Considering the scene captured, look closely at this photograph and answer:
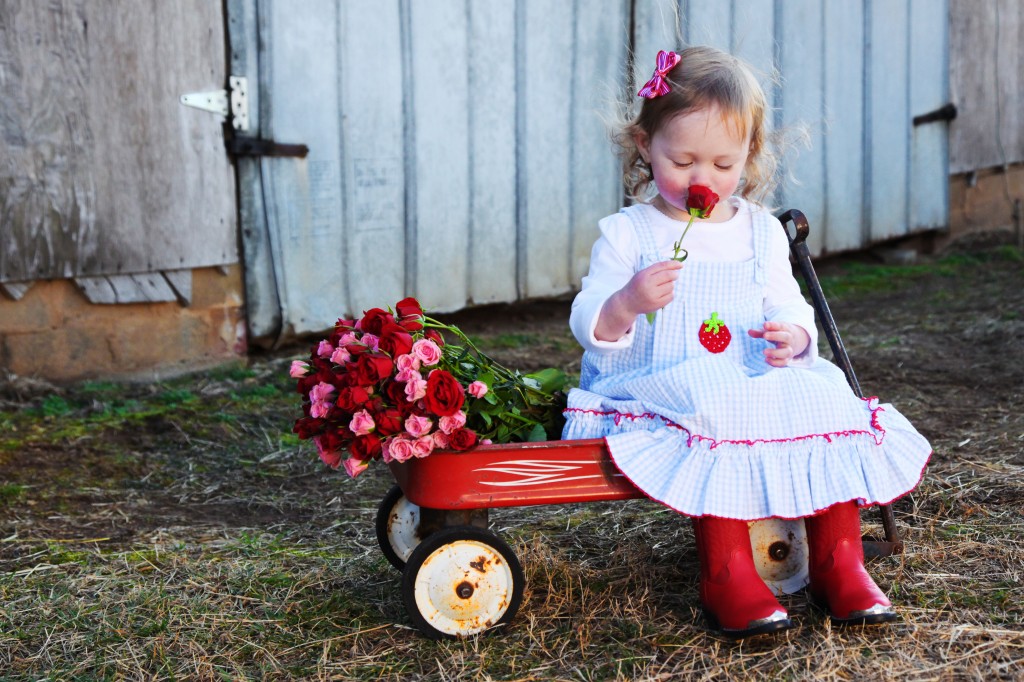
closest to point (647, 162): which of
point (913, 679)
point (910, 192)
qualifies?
point (913, 679)

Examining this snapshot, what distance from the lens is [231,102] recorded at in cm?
459

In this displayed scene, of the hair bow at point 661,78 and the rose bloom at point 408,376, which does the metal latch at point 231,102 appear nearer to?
the hair bow at point 661,78

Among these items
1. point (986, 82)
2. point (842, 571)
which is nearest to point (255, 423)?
point (842, 571)

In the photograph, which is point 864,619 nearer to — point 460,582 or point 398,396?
point 460,582

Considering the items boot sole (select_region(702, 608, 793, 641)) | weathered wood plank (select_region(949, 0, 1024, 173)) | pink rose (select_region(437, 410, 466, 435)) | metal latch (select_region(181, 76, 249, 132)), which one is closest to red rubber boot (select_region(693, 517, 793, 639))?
boot sole (select_region(702, 608, 793, 641))

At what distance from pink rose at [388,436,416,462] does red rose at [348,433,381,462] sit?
0.12ft

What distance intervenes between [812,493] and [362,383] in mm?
917

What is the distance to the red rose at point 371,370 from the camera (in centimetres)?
229

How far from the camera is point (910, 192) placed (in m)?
7.73

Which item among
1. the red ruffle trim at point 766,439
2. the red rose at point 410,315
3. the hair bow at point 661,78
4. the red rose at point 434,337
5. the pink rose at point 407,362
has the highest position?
the hair bow at point 661,78

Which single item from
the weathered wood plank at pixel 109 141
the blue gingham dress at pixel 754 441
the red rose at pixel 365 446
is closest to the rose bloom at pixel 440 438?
the red rose at pixel 365 446

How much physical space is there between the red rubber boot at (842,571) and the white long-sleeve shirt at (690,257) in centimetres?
36

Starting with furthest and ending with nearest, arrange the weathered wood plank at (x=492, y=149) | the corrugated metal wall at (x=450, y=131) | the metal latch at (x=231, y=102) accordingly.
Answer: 1. the weathered wood plank at (x=492, y=149)
2. the corrugated metal wall at (x=450, y=131)
3. the metal latch at (x=231, y=102)

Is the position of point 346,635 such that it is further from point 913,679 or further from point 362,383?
point 913,679
